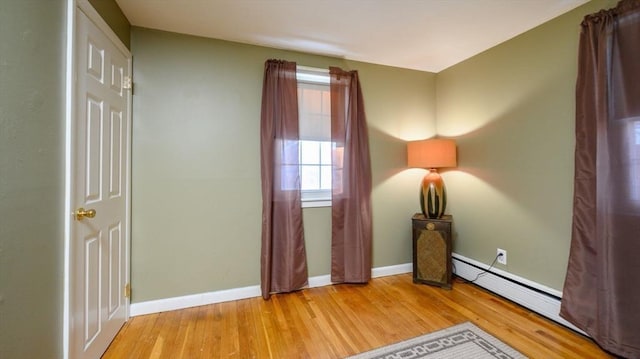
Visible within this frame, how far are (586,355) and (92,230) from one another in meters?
3.07

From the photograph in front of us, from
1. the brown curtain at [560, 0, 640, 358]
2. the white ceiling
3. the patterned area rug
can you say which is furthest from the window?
the brown curtain at [560, 0, 640, 358]

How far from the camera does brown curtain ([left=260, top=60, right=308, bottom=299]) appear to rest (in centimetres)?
236

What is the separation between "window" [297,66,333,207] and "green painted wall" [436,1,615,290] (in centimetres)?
142

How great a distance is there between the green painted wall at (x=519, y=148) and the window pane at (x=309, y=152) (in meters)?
1.54

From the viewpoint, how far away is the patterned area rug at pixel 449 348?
1.62 meters

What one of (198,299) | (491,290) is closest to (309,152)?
(198,299)

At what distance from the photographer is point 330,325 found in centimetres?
197

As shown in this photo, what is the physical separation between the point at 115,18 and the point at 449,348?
3151 millimetres

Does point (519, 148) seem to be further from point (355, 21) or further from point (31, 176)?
point (31, 176)

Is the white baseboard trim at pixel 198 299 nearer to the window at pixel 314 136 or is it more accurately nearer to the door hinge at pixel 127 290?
the door hinge at pixel 127 290

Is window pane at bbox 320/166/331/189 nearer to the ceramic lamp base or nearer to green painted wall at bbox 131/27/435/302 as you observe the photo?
green painted wall at bbox 131/27/435/302

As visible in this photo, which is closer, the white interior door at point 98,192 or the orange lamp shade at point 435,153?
the white interior door at point 98,192

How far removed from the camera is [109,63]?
5.62 ft

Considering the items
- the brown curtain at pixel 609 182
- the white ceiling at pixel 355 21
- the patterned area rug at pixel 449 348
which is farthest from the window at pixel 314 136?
the brown curtain at pixel 609 182
